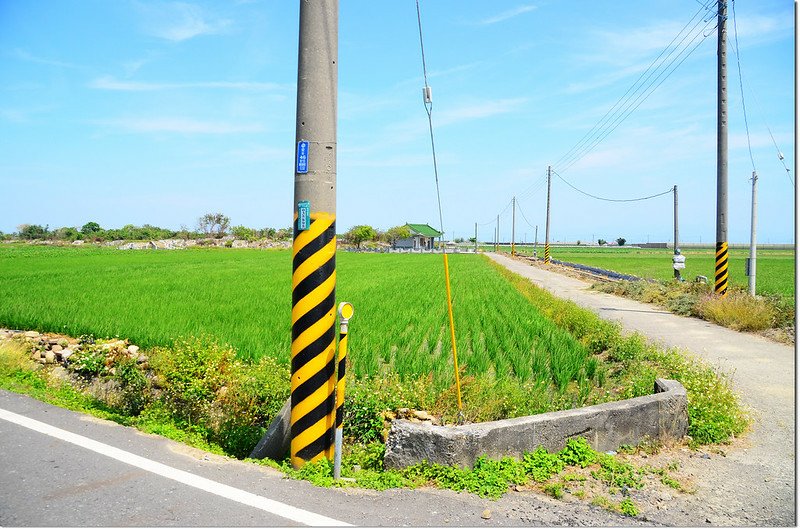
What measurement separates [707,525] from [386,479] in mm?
1794

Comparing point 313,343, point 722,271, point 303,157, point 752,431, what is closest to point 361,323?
point 313,343

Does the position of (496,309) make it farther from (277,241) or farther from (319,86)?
(277,241)

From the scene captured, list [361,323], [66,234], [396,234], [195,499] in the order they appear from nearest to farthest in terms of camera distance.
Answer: [195,499]
[361,323]
[66,234]
[396,234]

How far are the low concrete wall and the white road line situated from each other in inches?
33.9

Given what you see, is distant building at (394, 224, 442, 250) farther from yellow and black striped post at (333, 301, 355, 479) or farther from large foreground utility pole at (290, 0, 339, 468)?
yellow and black striped post at (333, 301, 355, 479)

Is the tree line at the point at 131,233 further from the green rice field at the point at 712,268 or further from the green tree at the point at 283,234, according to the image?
the green rice field at the point at 712,268

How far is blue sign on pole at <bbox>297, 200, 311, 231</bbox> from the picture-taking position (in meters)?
3.94

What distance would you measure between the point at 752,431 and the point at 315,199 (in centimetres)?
404

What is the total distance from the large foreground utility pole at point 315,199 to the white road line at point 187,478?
2.75ft

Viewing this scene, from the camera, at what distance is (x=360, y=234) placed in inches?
3580

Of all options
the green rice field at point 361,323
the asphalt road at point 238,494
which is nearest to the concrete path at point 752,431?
the asphalt road at point 238,494

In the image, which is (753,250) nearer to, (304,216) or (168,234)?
(304,216)

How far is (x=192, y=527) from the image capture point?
8.80ft

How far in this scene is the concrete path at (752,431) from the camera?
10.2 ft
